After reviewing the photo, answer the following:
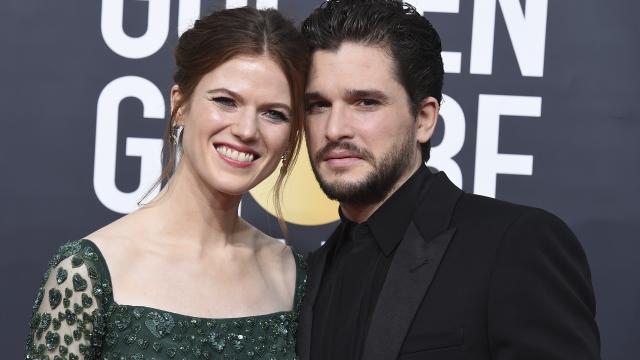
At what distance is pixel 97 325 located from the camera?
1.84 m

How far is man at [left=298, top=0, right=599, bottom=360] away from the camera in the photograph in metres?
1.73

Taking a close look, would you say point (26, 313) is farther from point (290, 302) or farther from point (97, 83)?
point (290, 302)

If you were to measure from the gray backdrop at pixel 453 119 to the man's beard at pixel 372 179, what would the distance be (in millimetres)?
685

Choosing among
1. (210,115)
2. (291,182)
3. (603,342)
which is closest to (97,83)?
(291,182)

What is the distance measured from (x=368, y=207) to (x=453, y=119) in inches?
29.8

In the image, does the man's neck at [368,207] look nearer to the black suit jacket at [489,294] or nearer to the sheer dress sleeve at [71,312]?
the black suit jacket at [489,294]

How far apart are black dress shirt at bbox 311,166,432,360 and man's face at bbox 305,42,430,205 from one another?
0.06 m

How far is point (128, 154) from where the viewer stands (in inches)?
105

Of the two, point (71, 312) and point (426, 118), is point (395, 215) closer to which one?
point (426, 118)

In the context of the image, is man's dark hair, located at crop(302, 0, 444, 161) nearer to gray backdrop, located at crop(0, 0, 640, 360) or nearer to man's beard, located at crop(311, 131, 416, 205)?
man's beard, located at crop(311, 131, 416, 205)

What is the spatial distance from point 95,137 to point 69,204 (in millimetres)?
230

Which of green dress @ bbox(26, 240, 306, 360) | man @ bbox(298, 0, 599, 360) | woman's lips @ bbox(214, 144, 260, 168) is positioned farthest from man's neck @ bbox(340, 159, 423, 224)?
green dress @ bbox(26, 240, 306, 360)

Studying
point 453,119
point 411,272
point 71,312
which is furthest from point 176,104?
point 453,119

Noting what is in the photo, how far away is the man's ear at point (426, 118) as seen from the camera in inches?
84.1
